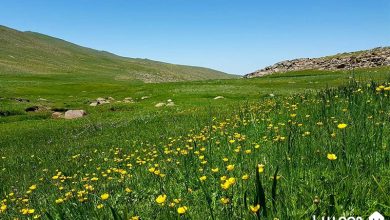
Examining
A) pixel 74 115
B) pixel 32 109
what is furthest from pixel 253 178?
pixel 32 109

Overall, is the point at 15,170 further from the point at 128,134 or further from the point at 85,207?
the point at 85,207

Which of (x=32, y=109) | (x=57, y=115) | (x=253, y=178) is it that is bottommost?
(x=57, y=115)

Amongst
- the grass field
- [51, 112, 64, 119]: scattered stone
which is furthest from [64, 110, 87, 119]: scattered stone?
the grass field

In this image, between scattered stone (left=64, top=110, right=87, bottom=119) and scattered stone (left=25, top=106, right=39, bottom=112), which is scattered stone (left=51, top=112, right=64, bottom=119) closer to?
scattered stone (left=64, top=110, right=87, bottom=119)

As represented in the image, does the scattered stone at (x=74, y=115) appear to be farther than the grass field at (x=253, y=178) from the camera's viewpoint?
Yes

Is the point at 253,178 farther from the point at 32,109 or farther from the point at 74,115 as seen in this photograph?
the point at 32,109

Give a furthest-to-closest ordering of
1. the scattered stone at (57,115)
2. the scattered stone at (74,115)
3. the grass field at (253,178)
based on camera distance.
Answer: the scattered stone at (57,115) < the scattered stone at (74,115) < the grass field at (253,178)

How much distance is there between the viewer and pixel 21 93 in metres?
63.7

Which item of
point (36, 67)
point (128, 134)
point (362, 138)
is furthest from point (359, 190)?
point (36, 67)

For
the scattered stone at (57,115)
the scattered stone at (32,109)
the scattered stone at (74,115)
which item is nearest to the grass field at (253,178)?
the scattered stone at (74,115)

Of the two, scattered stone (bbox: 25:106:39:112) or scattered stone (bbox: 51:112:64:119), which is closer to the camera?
scattered stone (bbox: 51:112:64:119)

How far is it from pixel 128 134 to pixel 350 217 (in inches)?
697

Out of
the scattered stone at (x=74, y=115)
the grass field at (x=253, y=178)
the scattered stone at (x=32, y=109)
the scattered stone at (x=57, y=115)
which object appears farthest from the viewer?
the scattered stone at (x=32, y=109)

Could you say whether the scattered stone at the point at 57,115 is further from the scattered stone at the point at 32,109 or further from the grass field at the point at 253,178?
the grass field at the point at 253,178
